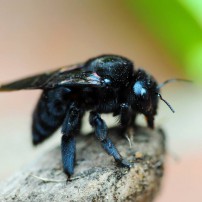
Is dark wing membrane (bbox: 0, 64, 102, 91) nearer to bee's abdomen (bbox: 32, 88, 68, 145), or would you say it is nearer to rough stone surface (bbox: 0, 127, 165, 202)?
bee's abdomen (bbox: 32, 88, 68, 145)

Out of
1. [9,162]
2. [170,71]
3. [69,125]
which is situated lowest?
[9,162]

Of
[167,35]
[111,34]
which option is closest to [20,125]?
[167,35]

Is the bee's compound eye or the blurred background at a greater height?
the bee's compound eye

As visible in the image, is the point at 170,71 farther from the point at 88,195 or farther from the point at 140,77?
the point at 88,195

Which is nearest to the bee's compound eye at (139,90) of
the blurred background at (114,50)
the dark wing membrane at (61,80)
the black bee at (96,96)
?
the black bee at (96,96)

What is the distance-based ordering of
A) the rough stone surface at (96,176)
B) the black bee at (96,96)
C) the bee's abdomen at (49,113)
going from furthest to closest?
the bee's abdomen at (49,113) < the black bee at (96,96) < the rough stone surface at (96,176)

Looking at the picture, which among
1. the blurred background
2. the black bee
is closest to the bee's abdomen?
the black bee

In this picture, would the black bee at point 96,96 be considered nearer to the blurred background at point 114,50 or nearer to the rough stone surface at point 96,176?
the rough stone surface at point 96,176
